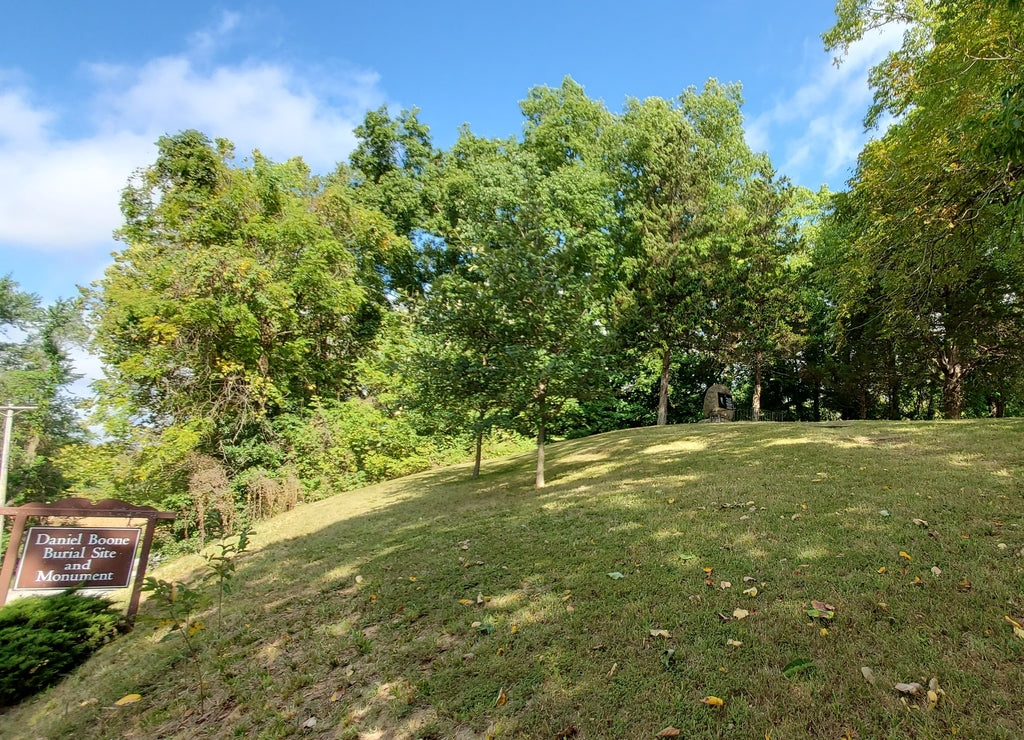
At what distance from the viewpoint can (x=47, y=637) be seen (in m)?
4.18

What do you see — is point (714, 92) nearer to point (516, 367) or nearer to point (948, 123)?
point (948, 123)

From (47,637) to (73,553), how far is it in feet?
4.10

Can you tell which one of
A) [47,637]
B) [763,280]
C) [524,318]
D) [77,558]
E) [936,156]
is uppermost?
[763,280]

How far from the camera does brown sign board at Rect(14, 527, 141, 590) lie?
502 cm

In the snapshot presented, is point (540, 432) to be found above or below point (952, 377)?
below

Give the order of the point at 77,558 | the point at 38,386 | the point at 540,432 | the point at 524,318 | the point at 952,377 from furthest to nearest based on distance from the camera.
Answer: the point at 38,386
the point at 952,377
the point at 540,432
the point at 524,318
the point at 77,558

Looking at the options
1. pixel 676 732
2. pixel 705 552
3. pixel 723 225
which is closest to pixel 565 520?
pixel 705 552

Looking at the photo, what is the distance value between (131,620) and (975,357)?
2525 centimetres

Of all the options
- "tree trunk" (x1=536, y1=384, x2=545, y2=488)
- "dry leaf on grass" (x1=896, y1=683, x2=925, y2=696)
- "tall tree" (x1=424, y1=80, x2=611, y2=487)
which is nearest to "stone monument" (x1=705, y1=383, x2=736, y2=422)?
"tall tree" (x1=424, y1=80, x2=611, y2=487)

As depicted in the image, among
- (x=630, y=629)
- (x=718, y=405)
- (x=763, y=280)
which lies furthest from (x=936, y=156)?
(x=718, y=405)

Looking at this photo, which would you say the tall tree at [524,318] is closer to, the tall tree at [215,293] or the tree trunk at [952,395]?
the tall tree at [215,293]

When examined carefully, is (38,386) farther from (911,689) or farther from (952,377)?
(952,377)

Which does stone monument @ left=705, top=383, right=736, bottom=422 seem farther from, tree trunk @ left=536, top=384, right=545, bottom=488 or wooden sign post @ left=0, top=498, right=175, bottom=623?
wooden sign post @ left=0, top=498, right=175, bottom=623

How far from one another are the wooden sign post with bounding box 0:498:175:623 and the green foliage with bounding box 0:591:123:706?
31 centimetres
